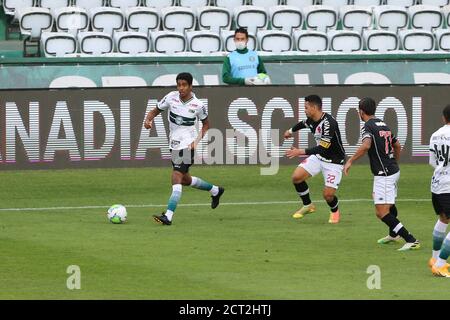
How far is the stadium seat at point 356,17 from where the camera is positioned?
29109 mm

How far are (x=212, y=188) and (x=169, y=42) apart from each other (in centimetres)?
792

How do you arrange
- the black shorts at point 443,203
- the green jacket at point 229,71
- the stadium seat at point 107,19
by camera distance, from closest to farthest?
the black shorts at point 443,203
the green jacket at point 229,71
the stadium seat at point 107,19

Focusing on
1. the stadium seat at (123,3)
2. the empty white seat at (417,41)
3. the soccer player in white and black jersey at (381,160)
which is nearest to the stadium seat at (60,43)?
the stadium seat at (123,3)

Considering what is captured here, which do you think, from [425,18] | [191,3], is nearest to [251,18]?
[191,3]

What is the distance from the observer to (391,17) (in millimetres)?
29312

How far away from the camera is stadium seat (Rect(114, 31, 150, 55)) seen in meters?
27.1

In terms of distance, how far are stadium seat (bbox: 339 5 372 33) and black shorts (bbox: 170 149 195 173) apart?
10650mm

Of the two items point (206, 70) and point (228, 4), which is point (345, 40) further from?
point (206, 70)

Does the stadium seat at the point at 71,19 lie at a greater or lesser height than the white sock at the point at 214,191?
greater

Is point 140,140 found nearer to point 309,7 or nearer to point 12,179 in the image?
point 12,179

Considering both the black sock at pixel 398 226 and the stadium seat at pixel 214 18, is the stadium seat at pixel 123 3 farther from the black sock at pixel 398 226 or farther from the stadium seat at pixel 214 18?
the black sock at pixel 398 226

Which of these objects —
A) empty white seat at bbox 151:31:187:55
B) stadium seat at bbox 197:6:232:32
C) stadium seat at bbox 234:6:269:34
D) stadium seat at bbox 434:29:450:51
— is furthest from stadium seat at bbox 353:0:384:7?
empty white seat at bbox 151:31:187:55

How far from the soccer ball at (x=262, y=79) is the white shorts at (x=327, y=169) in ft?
15.8
